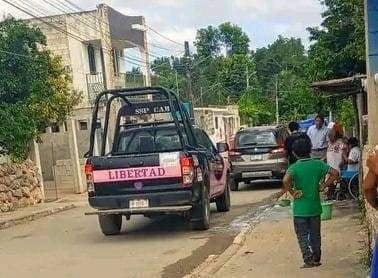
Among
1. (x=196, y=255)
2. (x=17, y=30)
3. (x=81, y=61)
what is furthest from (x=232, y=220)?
(x=81, y=61)

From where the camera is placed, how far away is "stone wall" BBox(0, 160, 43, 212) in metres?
17.3

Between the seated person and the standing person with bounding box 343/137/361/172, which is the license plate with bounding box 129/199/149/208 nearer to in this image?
the standing person with bounding box 343/137/361/172

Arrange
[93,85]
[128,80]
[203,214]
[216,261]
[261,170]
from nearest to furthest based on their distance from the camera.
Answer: [216,261], [203,214], [261,170], [93,85], [128,80]

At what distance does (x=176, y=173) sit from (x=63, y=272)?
2.73m

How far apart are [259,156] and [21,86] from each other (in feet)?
21.8

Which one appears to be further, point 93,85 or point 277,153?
point 93,85

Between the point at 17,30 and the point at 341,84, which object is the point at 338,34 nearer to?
the point at 341,84

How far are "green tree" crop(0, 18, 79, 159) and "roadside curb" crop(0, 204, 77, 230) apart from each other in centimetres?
187

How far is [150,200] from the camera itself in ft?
33.8

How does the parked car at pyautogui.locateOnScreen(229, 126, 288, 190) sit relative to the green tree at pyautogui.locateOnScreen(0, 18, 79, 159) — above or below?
below

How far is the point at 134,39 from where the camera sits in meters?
33.6

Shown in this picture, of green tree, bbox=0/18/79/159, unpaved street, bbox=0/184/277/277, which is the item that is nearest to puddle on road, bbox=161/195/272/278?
unpaved street, bbox=0/184/277/277

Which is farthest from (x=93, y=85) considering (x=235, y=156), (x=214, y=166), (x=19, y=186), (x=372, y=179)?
(x=372, y=179)

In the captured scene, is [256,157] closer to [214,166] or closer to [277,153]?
[277,153]
